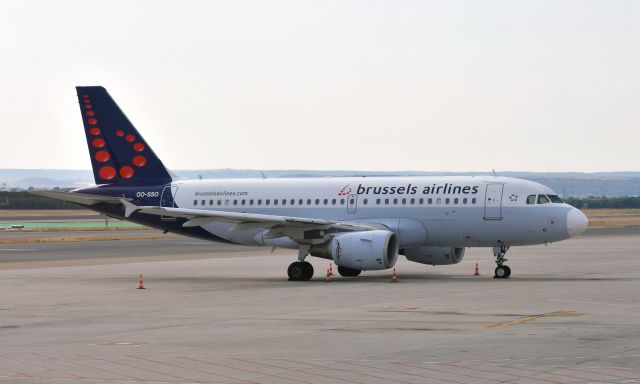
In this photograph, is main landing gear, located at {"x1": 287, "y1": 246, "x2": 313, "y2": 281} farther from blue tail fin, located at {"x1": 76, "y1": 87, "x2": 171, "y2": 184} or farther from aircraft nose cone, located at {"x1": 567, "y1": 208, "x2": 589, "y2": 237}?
aircraft nose cone, located at {"x1": 567, "y1": 208, "x2": 589, "y2": 237}

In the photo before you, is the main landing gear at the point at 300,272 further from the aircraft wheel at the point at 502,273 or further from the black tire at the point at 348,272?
the aircraft wheel at the point at 502,273

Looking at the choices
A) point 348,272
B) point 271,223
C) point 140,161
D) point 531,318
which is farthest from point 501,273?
point 140,161

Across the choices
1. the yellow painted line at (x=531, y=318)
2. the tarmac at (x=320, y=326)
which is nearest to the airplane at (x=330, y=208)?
the tarmac at (x=320, y=326)

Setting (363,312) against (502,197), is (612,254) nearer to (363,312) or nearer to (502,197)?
(502,197)

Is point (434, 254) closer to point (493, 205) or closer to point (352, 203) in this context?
point (493, 205)

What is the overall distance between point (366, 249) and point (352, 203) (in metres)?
4.24

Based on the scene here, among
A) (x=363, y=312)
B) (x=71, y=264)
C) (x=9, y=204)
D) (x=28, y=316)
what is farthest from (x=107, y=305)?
(x=9, y=204)

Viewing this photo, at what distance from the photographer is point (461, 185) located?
4309 centimetres

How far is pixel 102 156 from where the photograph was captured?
49.2 meters

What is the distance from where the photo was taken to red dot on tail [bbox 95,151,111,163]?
49.1 meters

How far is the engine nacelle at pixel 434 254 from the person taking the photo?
145 ft

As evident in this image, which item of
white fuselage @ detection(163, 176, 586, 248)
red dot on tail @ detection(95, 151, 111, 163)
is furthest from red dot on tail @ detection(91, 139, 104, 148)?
→ white fuselage @ detection(163, 176, 586, 248)

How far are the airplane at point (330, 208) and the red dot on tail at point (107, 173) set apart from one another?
0.14ft

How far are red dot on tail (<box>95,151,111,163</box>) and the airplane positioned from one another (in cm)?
4
